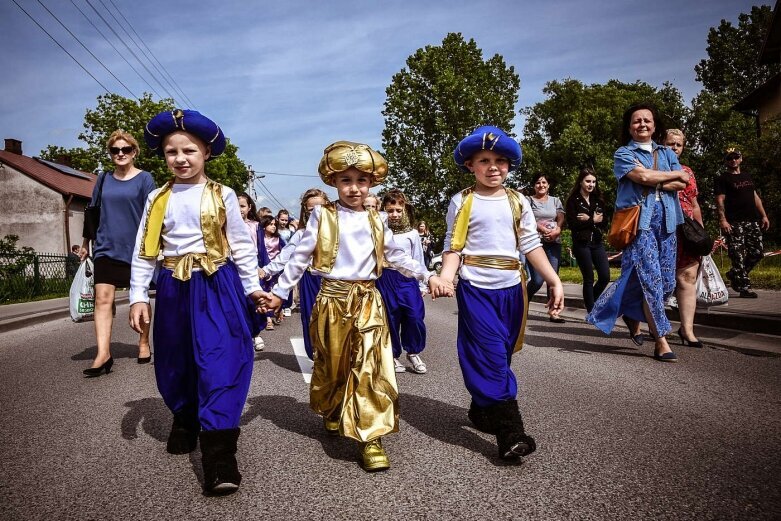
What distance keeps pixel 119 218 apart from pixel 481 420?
Result: 407 cm

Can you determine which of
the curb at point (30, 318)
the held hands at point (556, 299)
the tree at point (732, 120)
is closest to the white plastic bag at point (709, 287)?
the held hands at point (556, 299)

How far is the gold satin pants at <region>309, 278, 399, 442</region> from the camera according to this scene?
3107 millimetres

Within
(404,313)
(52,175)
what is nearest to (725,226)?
(404,313)

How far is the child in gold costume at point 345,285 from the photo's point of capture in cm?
326

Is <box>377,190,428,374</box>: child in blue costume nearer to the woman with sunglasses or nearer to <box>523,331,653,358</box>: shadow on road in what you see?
<box>523,331,653,358</box>: shadow on road

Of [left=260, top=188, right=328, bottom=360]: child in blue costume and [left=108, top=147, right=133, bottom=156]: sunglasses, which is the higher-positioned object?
[left=108, top=147, right=133, bottom=156]: sunglasses

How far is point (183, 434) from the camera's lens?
10.8 feet

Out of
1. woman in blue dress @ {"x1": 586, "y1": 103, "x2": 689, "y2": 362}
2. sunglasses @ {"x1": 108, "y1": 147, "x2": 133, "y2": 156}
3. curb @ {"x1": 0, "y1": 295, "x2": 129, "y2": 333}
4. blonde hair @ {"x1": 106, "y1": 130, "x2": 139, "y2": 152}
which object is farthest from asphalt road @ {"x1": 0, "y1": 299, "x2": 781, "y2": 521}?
curb @ {"x1": 0, "y1": 295, "x2": 129, "y2": 333}

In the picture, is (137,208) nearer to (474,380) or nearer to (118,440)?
(118,440)

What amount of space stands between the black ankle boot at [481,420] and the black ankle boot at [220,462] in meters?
1.32

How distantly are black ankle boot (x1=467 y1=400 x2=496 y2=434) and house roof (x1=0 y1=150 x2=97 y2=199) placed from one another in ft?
128

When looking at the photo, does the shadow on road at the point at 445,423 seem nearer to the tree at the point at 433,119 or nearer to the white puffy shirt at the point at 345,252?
the white puffy shirt at the point at 345,252

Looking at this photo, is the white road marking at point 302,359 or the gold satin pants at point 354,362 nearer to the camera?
the gold satin pants at point 354,362

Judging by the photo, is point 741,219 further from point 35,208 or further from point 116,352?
point 35,208
